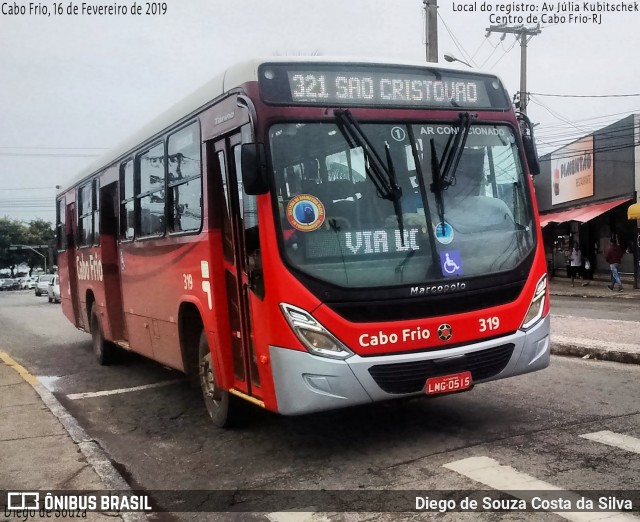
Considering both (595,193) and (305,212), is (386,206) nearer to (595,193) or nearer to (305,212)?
(305,212)

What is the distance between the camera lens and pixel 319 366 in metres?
4.87

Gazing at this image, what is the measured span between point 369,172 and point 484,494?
95.0 inches

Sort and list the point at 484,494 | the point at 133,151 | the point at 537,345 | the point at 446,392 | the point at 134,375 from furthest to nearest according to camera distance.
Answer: the point at 134,375
the point at 133,151
the point at 537,345
the point at 446,392
the point at 484,494

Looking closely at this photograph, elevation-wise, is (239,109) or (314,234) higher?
(239,109)

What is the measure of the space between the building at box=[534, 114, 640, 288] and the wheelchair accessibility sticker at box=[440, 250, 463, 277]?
58.2ft

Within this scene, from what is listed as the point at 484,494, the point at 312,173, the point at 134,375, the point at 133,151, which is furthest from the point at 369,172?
the point at 134,375

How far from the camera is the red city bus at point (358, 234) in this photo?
4.95 meters

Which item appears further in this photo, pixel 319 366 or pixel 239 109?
pixel 239 109

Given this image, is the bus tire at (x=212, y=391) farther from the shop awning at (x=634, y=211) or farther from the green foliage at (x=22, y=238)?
the green foliage at (x=22, y=238)

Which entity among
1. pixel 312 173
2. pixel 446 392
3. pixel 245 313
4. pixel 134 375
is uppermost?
pixel 312 173

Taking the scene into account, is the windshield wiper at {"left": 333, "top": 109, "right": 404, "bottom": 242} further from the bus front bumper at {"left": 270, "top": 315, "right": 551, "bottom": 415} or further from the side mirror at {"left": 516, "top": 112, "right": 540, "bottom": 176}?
the side mirror at {"left": 516, "top": 112, "right": 540, "bottom": 176}

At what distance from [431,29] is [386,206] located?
12271mm

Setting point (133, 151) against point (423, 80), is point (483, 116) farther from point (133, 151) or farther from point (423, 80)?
point (133, 151)

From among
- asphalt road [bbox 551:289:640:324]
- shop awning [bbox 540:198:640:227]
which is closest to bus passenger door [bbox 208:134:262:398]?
asphalt road [bbox 551:289:640:324]
